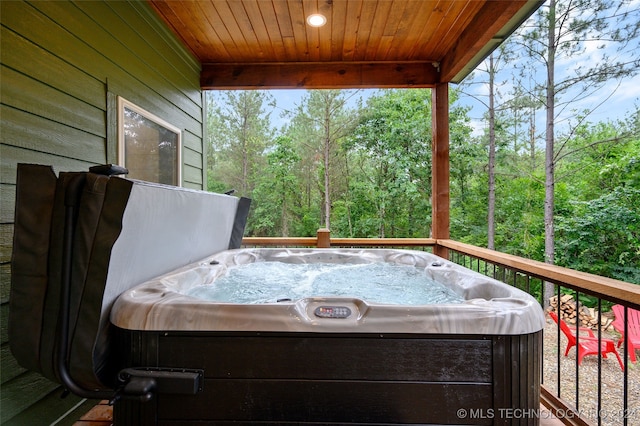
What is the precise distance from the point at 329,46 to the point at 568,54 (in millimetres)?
5663

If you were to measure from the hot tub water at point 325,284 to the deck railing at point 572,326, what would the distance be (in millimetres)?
440

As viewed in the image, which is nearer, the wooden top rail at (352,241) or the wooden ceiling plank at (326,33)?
the wooden ceiling plank at (326,33)

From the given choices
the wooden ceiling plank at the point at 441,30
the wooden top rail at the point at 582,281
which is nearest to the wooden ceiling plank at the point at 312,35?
the wooden ceiling plank at the point at 441,30

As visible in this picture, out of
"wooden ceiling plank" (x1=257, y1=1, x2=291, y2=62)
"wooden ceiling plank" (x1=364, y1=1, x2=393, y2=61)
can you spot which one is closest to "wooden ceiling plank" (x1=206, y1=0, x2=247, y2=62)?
"wooden ceiling plank" (x1=257, y1=1, x2=291, y2=62)

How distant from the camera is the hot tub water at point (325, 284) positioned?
1559 millimetres

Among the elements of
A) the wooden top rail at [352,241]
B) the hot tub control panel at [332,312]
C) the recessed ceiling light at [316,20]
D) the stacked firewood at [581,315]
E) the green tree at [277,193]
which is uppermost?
the recessed ceiling light at [316,20]

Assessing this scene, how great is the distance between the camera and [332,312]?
3.28ft

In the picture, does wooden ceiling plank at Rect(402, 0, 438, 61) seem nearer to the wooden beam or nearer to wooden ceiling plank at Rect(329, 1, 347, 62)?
the wooden beam

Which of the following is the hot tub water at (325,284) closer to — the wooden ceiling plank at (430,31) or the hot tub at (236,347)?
the hot tub at (236,347)

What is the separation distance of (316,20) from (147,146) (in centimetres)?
172

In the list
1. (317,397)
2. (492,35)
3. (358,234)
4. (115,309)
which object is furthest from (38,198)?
(358,234)

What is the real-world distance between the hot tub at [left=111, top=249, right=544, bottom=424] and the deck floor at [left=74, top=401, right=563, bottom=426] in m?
0.57

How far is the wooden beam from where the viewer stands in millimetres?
3096

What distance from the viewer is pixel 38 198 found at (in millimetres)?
934
